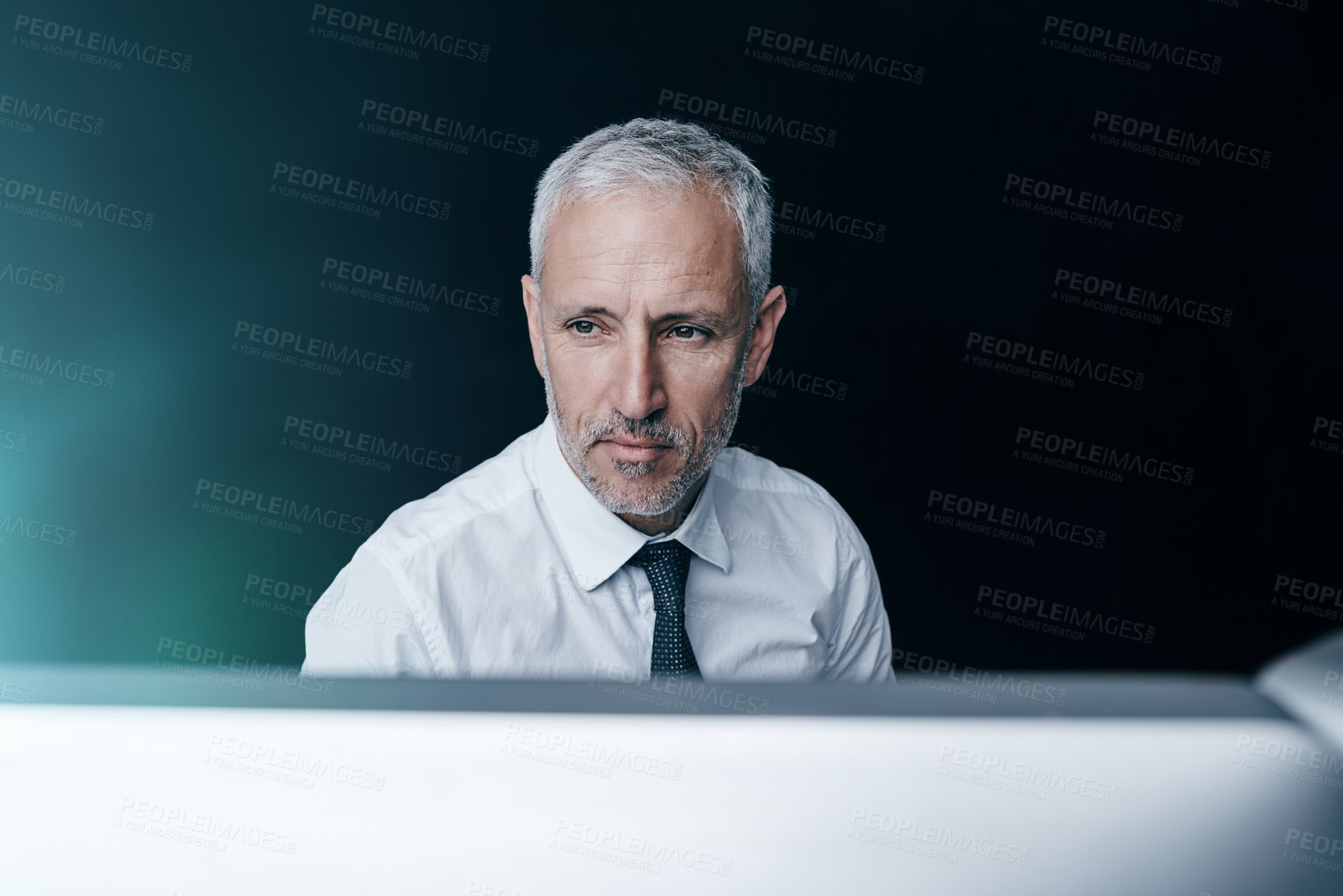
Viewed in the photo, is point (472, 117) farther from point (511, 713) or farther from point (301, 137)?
point (511, 713)

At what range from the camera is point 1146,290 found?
2.82 meters

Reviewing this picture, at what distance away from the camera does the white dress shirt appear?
1523mm

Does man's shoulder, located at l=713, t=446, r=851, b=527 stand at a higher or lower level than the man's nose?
lower

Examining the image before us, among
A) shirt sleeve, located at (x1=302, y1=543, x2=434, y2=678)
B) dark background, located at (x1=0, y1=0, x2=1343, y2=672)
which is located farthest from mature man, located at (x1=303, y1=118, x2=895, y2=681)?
dark background, located at (x1=0, y1=0, x2=1343, y2=672)

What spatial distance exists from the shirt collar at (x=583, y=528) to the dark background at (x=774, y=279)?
2.94 feet

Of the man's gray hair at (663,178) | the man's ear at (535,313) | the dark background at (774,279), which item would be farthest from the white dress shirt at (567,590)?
the dark background at (774,279)

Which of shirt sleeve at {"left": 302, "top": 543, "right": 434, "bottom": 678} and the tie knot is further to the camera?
the tie knot

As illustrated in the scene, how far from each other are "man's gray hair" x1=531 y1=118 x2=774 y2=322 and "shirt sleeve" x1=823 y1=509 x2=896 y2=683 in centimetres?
52

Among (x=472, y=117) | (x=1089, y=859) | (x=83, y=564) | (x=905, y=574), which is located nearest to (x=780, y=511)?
(x=905, y=574)

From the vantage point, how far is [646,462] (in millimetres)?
1630

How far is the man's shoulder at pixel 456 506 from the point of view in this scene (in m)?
1.56

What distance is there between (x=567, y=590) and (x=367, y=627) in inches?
13.2

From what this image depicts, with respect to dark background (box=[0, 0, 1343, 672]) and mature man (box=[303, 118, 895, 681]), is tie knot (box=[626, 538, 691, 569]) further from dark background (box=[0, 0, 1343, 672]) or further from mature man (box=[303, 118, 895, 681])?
dark background (box=[0, 0, 1343, 672])

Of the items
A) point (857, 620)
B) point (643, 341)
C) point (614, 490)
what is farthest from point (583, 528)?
point (857, 620)
